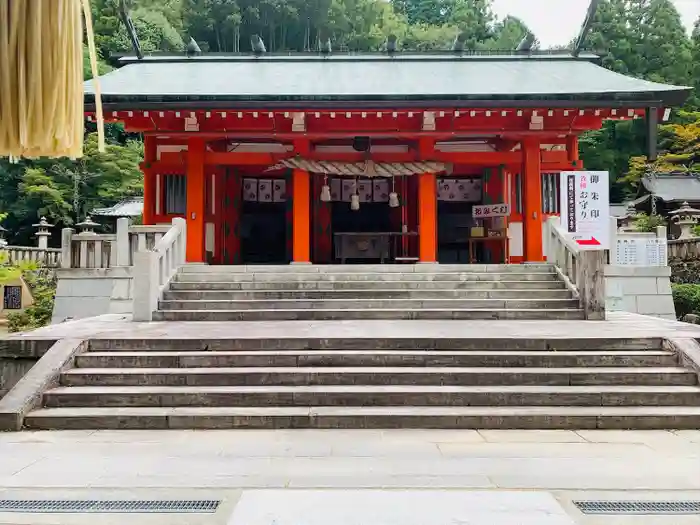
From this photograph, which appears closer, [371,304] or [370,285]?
[371,304]

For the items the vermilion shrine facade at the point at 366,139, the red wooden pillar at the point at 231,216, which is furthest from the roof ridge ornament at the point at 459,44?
the red wooden pillar at the point at 231,216

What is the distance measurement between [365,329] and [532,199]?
245 inches

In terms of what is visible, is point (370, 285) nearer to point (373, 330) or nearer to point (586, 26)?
point (373, 330)

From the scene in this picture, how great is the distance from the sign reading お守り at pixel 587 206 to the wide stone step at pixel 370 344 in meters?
4.73

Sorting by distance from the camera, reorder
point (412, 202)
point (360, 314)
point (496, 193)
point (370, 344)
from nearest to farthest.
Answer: point (370, 344)
point (360, 314)
point (496, 193)
point (412, 202)

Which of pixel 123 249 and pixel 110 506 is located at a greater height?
pixel 123 249

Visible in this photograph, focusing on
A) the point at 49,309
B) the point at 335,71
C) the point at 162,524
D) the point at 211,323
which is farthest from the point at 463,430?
the point at 49,309

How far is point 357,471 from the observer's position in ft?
13.0

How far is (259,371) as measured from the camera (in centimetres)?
601

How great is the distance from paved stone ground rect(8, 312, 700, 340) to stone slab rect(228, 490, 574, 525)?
334 centimetres

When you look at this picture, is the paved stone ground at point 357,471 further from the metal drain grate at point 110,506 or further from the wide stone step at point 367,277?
the wide stone step at point 367,277

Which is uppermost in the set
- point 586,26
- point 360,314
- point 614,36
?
point 614,36

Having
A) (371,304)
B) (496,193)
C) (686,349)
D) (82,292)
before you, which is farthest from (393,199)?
(686,349)

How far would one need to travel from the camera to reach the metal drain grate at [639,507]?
10.6 ft
